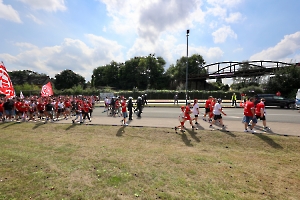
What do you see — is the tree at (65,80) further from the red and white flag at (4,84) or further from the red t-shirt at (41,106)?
the red and white flag at (4,84)

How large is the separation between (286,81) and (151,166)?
111ft

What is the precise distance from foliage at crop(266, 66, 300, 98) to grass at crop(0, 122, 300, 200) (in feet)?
92.1

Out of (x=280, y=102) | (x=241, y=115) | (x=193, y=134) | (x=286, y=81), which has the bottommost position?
(x=193, y=134)

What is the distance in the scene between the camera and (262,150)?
24.7ft

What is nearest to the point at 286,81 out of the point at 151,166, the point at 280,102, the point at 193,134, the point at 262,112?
the point at 280,102

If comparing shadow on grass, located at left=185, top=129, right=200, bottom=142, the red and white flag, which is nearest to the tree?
the red and white flag

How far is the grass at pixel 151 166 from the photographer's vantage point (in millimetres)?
4465

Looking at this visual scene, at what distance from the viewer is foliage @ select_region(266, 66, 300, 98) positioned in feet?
99.3

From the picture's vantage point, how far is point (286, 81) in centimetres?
3077

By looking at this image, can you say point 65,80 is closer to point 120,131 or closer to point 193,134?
point 120,131

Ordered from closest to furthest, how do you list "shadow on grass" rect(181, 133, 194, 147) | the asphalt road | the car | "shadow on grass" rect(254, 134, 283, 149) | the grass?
the grass < "shadow on grass" rect(254, 134, 283, 149) < "shadow on grass" rect(181, 133, 194, 147) < the asphalt road < the car

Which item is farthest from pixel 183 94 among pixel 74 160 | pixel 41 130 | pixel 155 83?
pixel 74 160

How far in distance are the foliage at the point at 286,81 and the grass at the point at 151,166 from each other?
92.1ft

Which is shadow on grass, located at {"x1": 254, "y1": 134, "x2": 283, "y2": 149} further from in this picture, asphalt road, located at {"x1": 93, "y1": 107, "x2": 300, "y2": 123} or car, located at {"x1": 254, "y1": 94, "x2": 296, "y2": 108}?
car, located at {"x1": 254, "y1": 94, "x2": 296, "y2": 108}
